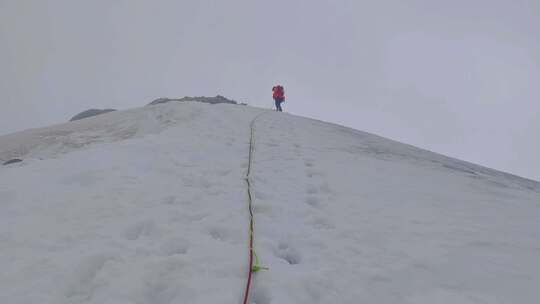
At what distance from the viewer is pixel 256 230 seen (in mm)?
5355

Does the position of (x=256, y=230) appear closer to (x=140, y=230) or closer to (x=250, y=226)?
(x=250, y=226)

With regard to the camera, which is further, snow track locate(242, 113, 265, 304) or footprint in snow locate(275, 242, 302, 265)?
footprint in snow locate(275, 242, 302, 265)

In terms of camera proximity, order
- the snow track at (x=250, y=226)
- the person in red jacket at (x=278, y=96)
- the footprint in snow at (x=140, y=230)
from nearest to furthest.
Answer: the snow track at (x=250, y=226) → the footprint in snow at (x=140, y=230) → the person in red jacket at (x=278, y=96)

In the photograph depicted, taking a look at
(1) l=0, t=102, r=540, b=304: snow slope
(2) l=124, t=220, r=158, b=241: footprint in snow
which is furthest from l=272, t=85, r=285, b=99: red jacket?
(2) l=124, t=220, r=158, b=241: footprint in snow

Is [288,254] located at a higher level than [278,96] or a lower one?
lower

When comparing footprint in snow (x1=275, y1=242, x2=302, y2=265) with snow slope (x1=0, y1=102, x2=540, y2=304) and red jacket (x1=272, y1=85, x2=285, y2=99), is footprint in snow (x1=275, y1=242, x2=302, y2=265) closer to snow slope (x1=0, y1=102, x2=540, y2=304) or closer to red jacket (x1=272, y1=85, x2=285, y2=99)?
snow slope (x1=0, y1=102, x2=540, y2=304)

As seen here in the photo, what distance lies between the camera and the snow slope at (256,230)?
4.00m

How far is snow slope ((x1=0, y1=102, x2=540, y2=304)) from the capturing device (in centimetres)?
400

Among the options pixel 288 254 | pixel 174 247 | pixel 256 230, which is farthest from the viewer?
pixel 256 230

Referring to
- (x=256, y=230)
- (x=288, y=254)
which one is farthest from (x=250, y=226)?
(x=288, y=254)

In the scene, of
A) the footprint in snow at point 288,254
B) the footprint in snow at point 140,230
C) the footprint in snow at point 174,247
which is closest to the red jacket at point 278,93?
the footprint in snow at point 140,230

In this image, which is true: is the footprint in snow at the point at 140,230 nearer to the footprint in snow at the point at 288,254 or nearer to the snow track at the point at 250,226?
the snow track at the point at 250,226

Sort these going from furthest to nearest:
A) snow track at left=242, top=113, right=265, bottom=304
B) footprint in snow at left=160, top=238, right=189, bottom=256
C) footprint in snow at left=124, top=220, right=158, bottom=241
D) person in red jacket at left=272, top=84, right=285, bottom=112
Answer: person in red jacket at left=272, top=84, right=285, bottom=112 < footprint in snow at left=124, top=220, right=158, bottom=241 < footprint in snow at left=160, top=238, right=189, bottom=256 < snow track at left=242, top=113, right=265, bottom=304

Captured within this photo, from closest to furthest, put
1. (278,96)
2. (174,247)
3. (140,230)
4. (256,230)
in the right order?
(174,247)
(140,230)
(256,230)
(278,96)
